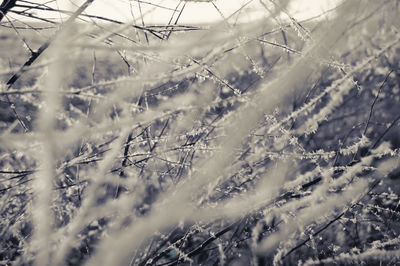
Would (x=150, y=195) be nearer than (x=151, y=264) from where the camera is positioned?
No

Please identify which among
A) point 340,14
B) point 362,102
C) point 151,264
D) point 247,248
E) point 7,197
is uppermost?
point 7,197

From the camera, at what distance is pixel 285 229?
3.57 ft

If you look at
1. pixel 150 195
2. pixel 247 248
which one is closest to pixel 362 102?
pixel 247 248

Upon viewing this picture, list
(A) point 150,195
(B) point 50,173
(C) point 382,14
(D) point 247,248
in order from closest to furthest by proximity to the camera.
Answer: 1. (B) point 50,173
2. (C) point 382,14
3. (D) point 247,248
4. (A) point 150,195

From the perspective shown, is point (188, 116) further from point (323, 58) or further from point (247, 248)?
point (247, 248)

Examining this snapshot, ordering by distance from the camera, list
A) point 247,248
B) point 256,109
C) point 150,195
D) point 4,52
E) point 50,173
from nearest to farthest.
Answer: point 50,173, point 256,109, point 4,52, point 247,248, point 150,195

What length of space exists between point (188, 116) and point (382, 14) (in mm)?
928

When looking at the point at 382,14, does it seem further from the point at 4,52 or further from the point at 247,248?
the point at 4,52

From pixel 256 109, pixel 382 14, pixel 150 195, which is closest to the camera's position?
pixel 256 109

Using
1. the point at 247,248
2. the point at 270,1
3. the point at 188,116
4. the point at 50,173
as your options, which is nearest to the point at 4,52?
the point at 188,116

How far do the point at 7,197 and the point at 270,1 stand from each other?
3.86ft

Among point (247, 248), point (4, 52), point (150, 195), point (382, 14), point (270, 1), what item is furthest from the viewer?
point (150, 195)

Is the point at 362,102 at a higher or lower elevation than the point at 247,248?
higher

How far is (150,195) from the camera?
6.99ft
